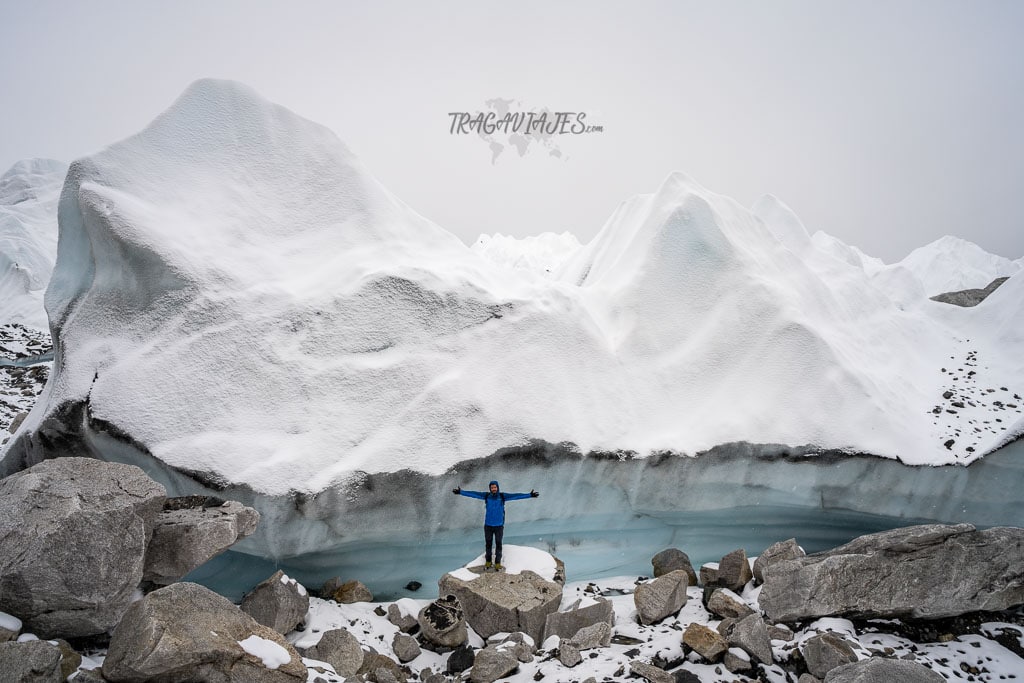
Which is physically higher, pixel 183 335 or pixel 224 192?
pixel 224 192

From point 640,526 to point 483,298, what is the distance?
14.0 feet

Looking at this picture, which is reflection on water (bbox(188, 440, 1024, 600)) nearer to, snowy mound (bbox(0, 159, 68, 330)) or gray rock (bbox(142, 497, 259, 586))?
gray rock (bbox(142, 497, 259, 586))

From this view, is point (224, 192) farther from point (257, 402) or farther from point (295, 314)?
point (257, 402)

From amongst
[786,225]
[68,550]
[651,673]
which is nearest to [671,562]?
[651,673]

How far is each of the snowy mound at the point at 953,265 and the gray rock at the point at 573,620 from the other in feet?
126

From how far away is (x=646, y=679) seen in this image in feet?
15.6

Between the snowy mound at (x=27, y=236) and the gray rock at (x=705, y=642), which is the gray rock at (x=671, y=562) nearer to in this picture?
the gray rock at (x=705, y=642)

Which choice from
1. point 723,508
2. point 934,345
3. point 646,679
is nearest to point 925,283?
point 934,345

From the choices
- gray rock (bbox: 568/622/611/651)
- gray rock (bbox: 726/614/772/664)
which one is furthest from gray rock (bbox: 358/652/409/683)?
gray rock (bbox: 726/614/772/664)

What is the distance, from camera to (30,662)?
3.18m

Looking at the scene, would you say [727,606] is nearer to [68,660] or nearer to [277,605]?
[277,605]

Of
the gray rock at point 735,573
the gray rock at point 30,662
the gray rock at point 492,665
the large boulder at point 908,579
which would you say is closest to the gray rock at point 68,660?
the gray rock at point 30,662

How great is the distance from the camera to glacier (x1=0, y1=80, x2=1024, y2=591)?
6539 millimetres

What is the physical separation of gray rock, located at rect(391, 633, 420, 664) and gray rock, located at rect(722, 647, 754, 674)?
307 cm
